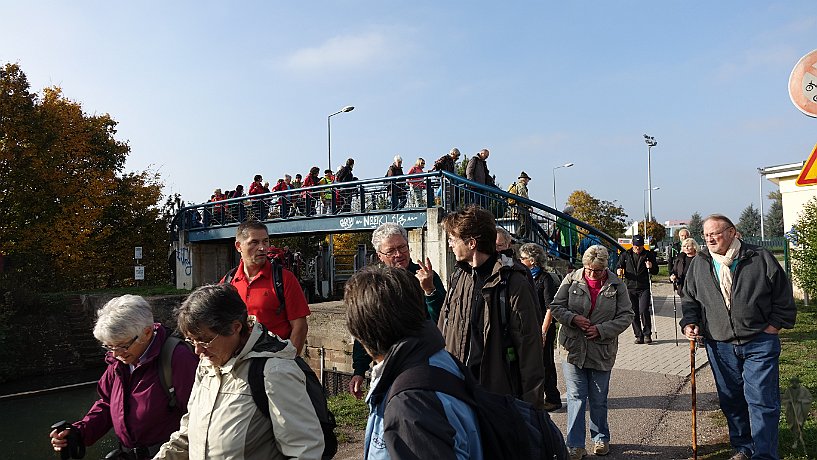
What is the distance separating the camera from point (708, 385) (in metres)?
7.33

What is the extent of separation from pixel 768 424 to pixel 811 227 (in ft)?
38.0

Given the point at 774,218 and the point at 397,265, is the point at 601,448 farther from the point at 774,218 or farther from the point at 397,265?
the point at 774,218

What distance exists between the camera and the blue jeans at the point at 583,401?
4820 mm

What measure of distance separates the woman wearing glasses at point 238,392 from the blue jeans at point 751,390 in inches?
136

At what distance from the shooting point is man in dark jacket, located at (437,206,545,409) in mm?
3506

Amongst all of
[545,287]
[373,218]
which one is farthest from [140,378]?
[373,218]

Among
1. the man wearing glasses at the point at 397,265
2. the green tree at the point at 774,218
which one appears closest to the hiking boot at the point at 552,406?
the man wearing glasses at the point at 397,265

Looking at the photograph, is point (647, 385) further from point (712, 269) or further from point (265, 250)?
point (265, 250)

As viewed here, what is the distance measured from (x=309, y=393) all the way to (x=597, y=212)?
44.0 metres

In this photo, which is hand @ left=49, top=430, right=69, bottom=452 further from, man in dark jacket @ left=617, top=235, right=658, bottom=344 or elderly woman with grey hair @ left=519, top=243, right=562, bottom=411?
man in dark jacket @ left=617, top=235, right=658, bottom=344

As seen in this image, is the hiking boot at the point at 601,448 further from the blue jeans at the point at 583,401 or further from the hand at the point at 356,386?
the hand at the point at 356,386

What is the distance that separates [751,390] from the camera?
4426 millimetres

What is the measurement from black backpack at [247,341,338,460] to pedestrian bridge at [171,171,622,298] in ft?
22.2

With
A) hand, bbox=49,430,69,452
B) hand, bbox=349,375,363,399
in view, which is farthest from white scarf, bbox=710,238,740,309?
hand, bbox=49,430,69,452
